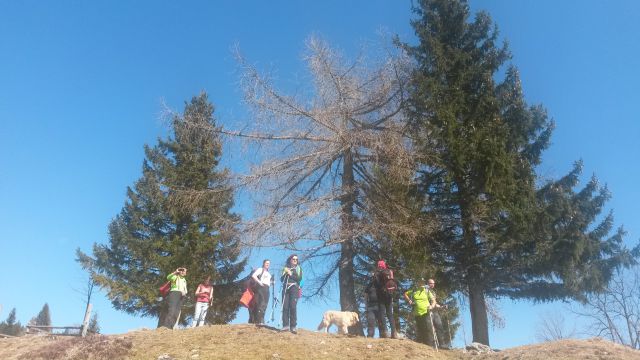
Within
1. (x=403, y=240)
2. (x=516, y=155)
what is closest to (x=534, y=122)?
(x=516, y=155)

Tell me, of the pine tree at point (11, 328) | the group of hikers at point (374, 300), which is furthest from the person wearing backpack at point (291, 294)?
the pine tree at point (11, 328)

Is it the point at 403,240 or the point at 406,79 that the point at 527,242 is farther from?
the point at 406,79

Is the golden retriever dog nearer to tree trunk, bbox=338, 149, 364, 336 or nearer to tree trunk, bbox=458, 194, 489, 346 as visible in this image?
tree trunk, bbox=338, 149, 364, 336

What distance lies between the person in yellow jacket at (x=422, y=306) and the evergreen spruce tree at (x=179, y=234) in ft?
19.7

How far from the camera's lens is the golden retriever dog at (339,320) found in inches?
472

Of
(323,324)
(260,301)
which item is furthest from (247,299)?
(323,324)

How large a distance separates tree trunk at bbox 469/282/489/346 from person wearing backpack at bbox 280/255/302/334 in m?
4.94

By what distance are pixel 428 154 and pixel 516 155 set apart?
240 centimetres

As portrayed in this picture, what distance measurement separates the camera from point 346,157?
1652 centimetres

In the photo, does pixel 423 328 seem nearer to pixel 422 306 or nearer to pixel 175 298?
pixel 422 306

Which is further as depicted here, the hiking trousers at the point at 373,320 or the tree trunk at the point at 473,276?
the tree trunk at the point at 473,276

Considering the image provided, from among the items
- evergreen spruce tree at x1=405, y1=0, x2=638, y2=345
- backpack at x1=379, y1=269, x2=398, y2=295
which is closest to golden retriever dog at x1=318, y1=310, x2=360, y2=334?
backpack at x1=379, y1=269, x2=398, y2=295

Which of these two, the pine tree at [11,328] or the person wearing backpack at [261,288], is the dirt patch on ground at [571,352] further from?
the pine tree at [11,328]

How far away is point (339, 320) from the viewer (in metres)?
12.0
